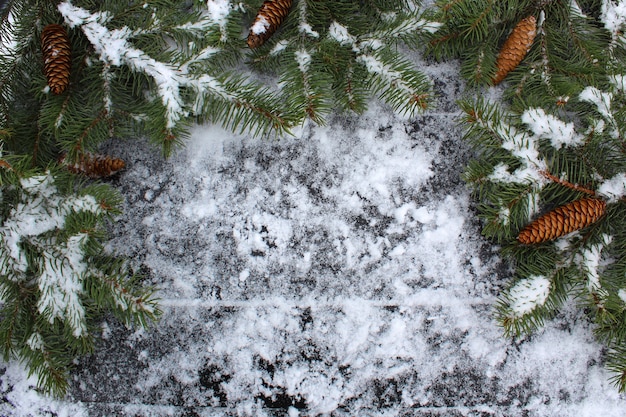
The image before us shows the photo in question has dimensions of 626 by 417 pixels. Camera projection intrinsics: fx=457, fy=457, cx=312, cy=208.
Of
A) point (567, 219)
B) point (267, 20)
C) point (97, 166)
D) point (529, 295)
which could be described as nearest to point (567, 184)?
point (567, 219)

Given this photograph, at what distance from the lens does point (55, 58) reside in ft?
2.73

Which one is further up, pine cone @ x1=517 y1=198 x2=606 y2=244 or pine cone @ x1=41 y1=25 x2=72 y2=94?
pine cone @ x1=517 y1=198 x2=606 y2=244

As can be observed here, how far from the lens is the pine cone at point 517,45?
90cm

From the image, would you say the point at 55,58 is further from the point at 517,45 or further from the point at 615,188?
the point at 615,188

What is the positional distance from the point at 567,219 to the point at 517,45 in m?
0.36

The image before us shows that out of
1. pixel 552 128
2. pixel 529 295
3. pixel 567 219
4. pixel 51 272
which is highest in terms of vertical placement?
pixel 552 128

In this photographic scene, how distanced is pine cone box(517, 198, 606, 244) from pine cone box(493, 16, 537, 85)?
0.99ft

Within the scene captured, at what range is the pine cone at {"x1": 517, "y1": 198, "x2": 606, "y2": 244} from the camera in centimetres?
81

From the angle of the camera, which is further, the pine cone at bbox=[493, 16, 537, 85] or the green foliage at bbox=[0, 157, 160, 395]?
the pine cone at bbox=[493, 16, 537, 85]

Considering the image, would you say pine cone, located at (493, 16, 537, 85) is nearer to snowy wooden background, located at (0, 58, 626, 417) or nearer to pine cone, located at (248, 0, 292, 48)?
snowy wooden background, located at (0, 58, 626, 417)

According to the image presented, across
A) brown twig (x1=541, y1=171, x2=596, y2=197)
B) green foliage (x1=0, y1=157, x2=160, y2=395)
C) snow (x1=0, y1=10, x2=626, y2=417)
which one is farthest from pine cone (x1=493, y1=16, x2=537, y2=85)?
green foliage (x1=0, y1=157, x2=160, y2=395)

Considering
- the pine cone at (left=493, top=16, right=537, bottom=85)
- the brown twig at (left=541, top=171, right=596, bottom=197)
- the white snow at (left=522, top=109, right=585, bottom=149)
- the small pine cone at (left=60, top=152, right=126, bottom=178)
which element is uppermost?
the pine cone at (left=493, top=16, right=537, bottom=85)

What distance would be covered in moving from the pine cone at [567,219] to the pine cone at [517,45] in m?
0.30

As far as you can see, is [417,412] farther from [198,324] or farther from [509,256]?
[198,324]
